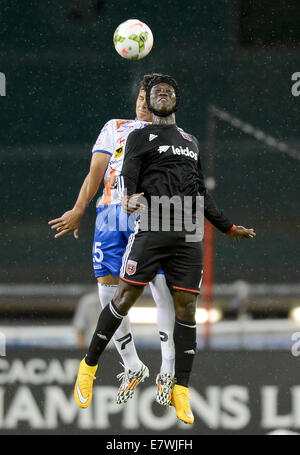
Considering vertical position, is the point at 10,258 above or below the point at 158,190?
below

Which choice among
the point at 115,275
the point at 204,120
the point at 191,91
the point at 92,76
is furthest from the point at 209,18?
the point at 115,275

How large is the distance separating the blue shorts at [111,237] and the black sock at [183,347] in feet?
1.58

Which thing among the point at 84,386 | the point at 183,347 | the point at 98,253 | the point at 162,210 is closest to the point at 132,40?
the point at 162,210

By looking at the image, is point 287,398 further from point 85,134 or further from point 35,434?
point 85,134

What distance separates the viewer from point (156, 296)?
4906 mm

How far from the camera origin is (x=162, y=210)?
4.59 m

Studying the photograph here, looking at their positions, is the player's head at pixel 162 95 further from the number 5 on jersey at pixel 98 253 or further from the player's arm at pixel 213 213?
the number 5 on jersey at pixel 98 253

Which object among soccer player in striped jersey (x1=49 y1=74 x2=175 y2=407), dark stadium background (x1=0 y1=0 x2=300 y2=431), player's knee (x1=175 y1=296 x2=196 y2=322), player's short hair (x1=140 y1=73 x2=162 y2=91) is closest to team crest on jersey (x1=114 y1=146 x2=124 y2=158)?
soccer player in striped jersey (x1=49 y1=74 x2=175 y2=407)

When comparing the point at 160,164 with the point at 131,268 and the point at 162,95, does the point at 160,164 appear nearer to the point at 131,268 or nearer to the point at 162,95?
the point at 162,95

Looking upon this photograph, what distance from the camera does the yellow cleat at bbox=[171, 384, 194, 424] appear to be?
15.8 ft

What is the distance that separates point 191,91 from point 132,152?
10874mm

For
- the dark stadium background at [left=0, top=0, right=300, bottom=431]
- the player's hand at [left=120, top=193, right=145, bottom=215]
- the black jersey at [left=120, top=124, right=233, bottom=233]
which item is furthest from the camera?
the dark stadium background at [left=0, top=0, right=300, bottom=431]

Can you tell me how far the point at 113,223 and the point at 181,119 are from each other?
7.76 metres

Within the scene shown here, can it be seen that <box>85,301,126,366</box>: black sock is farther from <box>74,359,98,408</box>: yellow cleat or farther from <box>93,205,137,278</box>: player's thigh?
<box>93,205,137,278</box>: player's thigh
